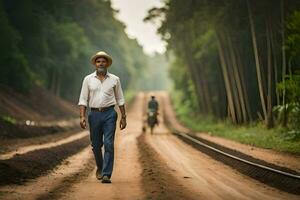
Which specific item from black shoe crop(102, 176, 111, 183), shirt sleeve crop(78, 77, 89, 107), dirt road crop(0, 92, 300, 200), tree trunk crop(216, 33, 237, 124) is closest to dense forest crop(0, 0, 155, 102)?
tree trunk crop(216, 33, 237, 124)

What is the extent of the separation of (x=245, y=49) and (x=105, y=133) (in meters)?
22.8

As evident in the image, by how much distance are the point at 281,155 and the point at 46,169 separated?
721 cm

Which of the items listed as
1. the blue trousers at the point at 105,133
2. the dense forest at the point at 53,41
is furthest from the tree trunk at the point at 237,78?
the blue trousers at the point at 105,133

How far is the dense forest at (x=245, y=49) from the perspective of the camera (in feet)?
78.8

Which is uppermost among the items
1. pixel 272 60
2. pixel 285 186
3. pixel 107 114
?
pixel 272 60

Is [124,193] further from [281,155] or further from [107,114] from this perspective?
[281,155]

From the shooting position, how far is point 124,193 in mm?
9062

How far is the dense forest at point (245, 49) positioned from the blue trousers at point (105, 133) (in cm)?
1053

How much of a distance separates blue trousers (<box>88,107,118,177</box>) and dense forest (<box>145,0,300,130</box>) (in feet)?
34.6

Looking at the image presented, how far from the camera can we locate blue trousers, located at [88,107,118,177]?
34.7 ft

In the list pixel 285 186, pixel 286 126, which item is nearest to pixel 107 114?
pixel 285 186

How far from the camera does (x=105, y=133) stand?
10695 millimetres

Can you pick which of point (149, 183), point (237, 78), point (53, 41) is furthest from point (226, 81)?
point (149, 183)

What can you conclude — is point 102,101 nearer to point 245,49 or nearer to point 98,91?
point 98,91
